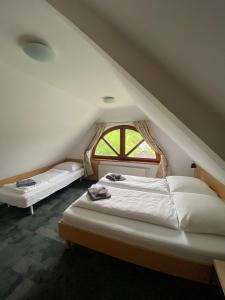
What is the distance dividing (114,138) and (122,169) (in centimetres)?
93

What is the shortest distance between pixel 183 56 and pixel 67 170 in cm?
360

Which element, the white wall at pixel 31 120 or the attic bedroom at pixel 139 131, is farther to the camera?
the white wall at pixel 31 120

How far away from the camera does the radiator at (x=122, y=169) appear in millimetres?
3696

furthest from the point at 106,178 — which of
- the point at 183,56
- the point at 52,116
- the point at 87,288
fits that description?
the point at 183,56

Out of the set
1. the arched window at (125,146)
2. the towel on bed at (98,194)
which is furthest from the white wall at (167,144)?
the towel on bed at (98,194)

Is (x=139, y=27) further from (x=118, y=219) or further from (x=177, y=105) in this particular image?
(x=118, y=219)

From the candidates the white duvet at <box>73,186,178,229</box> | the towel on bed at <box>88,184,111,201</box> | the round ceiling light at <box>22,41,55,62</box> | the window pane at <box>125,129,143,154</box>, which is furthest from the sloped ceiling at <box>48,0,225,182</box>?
the window pane at <box>125,129,143,154</box>

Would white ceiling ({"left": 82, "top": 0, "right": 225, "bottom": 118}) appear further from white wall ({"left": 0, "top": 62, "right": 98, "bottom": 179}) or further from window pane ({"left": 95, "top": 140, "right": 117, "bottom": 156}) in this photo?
window pane ({"left": 95, "top": 140, "right": 117, "bottom": 156})

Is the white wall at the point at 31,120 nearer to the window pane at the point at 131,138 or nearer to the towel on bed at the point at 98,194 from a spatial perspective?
the window pane at the point at 131,138

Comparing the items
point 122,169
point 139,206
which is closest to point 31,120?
point 139,206

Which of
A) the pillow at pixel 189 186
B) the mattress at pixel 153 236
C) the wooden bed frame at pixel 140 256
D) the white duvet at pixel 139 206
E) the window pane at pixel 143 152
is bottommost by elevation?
the wooden bed frame at pixel 140 256

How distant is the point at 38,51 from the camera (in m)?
1.26

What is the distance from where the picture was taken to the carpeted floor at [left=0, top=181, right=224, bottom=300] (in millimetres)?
1370

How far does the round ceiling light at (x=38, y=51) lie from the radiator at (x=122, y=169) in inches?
115
